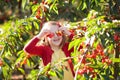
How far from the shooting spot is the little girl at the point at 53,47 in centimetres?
375

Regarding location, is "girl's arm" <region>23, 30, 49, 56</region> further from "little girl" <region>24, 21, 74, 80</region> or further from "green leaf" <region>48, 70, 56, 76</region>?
"green leaf" <region>48, 70, 56, 76</region>

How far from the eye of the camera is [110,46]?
358cm

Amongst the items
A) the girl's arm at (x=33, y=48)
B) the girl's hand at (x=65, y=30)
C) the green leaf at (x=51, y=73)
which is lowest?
the green leaf at (x=51, y=73)

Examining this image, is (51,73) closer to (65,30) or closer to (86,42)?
(86,42)

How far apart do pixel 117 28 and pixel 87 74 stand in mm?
463

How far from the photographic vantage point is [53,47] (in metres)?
3.88

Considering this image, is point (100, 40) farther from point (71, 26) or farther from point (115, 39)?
point (71, 26)

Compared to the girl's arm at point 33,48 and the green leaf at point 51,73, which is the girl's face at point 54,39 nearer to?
the girl's arm at point 33,48

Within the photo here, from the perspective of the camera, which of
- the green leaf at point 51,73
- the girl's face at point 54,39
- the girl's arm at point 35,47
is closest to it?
the green leaf at point 51,73

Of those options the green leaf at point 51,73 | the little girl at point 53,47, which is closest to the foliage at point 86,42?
the green leaf at point 51,73

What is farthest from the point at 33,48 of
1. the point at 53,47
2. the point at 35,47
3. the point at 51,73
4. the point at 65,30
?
the point at 51,73

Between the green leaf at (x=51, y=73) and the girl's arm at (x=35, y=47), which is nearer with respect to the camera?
the green leaf at (x=51, y=73)

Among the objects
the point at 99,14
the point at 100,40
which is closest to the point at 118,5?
the point at 99,14

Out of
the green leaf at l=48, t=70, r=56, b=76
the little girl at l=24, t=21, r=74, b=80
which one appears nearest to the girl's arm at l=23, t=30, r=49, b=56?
the little girl at l=24, t=21, r=74, b=80
